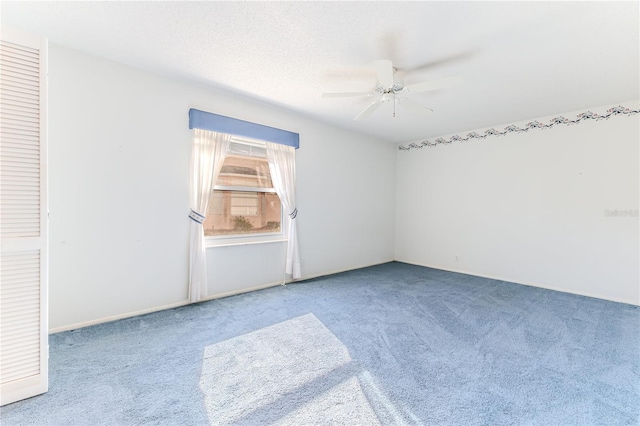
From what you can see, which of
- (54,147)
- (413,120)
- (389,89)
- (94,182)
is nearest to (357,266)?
(413,120)

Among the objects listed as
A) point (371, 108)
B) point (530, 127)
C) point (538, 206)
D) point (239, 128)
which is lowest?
point (538, 206)

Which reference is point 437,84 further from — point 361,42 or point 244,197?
point 244,197

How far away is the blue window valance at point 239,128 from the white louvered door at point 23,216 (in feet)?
4.99

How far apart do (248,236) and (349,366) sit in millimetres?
2283

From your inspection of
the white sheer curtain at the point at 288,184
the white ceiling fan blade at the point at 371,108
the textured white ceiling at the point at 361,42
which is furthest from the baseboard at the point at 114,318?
the white ceiling fan blade at the point at 371,108

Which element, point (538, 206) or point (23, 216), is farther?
point (538, 206)

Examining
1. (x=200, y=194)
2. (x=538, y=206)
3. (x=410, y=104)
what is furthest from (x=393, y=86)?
(x=538, y=206)

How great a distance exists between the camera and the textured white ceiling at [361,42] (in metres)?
1.91

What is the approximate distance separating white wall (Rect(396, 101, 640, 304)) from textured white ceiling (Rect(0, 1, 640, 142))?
0.79 m

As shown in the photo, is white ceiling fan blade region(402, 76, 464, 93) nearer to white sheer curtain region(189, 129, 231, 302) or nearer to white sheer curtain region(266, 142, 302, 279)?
white sheer curtain region(266, 142, 302, 279)

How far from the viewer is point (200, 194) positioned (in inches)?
127

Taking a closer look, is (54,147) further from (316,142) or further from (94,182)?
(316,142)

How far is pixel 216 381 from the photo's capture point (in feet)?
6.03

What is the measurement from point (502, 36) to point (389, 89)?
939 mm
